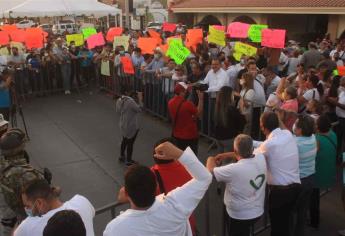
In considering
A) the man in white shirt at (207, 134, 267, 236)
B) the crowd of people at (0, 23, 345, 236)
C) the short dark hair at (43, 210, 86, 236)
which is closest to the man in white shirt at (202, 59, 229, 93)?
the crowd of people at (0, 23, 345, 236)

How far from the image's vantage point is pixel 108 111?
445 inches

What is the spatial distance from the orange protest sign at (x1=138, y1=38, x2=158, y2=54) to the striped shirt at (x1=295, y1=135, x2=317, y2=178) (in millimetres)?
7651

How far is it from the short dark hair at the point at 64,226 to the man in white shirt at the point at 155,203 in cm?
38

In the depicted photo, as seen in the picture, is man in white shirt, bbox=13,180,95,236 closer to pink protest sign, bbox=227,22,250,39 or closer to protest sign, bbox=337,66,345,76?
protest sign, bbox=337,66,345,76

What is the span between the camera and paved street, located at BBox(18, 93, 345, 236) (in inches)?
228

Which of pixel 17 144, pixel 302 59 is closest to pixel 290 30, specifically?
pixel 302 59

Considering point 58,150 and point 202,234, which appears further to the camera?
point 58,150

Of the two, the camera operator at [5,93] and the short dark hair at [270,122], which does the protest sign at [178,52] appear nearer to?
the camera operator at [5,93]

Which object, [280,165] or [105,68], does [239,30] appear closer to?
[105,68]

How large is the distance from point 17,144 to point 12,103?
5.74 m

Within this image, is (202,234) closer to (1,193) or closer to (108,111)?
(1,193)

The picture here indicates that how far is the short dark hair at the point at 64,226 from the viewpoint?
2076mm

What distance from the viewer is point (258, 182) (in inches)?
151

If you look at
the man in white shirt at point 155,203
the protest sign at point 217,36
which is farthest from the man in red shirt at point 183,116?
the protest sign at point 217,36
